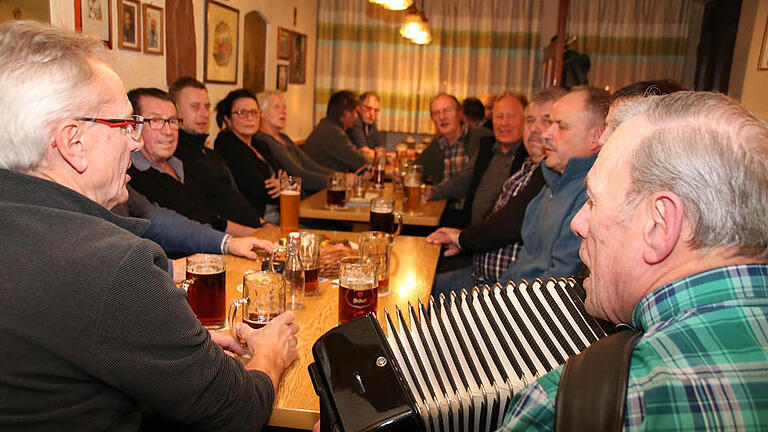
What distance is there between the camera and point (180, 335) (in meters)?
0.94

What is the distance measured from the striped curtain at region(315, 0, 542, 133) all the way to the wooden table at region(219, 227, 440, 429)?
4842 mm

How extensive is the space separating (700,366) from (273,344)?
0.88 m

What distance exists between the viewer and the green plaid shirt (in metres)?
0.64

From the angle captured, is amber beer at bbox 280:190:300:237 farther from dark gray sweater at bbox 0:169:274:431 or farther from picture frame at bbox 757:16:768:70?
picture frame at bbox 757:16:768:70

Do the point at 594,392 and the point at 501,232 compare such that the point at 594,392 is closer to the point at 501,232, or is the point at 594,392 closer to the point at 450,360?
the point at 450,360

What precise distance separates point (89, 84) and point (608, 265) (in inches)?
38.5

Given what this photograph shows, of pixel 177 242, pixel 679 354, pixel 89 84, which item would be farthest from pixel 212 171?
pixel 679 354

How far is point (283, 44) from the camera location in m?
5.73

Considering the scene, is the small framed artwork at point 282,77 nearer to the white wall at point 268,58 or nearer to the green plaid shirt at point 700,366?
the white wall at point 268,58

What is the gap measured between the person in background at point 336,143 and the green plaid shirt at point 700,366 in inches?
184

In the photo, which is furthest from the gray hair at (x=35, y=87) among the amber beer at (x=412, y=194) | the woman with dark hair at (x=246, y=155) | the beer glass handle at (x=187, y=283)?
the woman with dark hair at (x=246, y=155)

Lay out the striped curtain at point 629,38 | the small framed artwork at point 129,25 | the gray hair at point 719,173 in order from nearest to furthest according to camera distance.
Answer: the gray hair at point 719,173, the small framed artwork at point 129,25, the striped curtain at point 629,38

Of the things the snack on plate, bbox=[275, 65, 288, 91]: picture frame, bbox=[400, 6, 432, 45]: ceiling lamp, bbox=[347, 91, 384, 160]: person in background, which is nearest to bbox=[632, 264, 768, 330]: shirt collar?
the snack on plate

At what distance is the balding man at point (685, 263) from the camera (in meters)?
0.65
